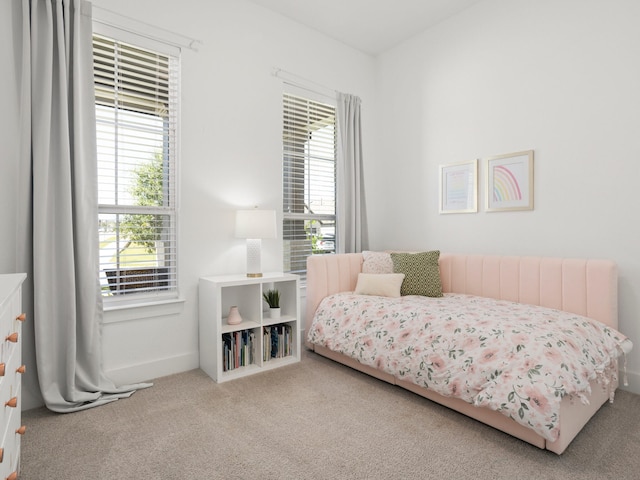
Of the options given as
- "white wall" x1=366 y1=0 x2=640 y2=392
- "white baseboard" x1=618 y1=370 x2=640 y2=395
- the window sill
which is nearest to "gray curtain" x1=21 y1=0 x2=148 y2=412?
the window sill

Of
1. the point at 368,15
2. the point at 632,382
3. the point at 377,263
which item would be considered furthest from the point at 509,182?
the point at 368,15

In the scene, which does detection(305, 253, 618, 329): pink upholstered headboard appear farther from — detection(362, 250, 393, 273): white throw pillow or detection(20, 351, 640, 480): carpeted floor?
detection(20, 351, 640, 480): carpeted floor

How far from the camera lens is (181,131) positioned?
9.16ft

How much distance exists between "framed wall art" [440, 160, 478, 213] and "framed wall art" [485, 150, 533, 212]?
0.13 metres

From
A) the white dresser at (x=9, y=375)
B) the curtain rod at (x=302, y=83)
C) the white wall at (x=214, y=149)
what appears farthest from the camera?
the curtain rod at (x=302, y=83)

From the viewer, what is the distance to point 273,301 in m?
3.02

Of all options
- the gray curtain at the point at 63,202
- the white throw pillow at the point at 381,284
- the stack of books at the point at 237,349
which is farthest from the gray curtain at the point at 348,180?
the gray curtain at the point at 63,202

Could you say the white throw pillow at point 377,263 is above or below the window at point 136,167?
Answer: below

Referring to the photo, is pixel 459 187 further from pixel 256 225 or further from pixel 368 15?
pixel 256 225

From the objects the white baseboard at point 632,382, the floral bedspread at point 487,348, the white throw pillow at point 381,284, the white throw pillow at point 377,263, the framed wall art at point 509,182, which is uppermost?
the framed wall art at point 509,182

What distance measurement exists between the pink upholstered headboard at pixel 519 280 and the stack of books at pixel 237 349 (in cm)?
59

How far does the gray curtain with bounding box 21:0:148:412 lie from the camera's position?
2.13 m

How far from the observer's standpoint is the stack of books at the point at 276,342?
9.50 ft

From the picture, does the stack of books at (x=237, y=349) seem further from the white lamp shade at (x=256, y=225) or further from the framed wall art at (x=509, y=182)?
the framed wall art at (x=509, y=182)
